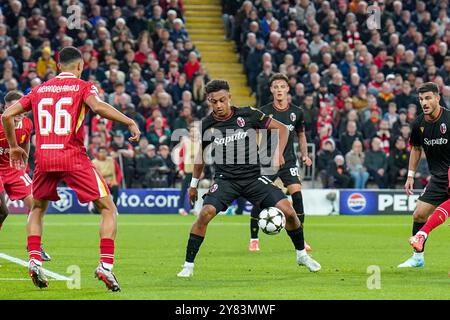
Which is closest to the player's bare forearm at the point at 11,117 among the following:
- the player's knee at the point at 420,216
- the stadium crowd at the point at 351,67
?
the player's knee at the point at 420,216

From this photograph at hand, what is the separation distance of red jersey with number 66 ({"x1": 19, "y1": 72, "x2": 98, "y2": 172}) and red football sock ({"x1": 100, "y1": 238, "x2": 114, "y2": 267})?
825 mm

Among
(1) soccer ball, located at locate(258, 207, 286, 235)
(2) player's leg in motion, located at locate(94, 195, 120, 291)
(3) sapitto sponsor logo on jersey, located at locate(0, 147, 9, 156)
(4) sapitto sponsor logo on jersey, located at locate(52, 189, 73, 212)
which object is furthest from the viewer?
(4) sapitto sponsor logo on jersey, located at locate(52, 189, 73, 212)

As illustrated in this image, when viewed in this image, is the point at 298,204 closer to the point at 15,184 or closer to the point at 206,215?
the point at 206,215

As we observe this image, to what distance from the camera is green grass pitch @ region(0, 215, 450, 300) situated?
10.5 m

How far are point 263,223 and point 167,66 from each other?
17.4 m

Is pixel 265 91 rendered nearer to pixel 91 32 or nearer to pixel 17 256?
pixel 91 32

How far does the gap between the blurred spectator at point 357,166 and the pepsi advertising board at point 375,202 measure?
0.48 m

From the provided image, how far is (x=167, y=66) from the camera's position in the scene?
2950 cm

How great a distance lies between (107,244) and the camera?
1062cm

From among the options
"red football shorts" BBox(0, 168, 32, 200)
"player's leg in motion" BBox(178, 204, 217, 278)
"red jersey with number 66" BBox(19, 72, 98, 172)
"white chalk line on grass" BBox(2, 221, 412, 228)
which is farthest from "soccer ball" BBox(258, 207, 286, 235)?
"white chalk line on grass" BBox(2, 221, 412, 228)

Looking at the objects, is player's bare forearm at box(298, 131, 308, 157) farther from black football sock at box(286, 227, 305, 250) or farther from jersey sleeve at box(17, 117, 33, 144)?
jersey sleeve at box(17, 117, 33, 144)

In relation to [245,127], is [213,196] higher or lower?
lower

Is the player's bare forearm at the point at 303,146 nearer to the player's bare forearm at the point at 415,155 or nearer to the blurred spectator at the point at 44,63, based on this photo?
the player's bare forearm at the point at 415,155
